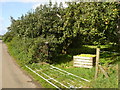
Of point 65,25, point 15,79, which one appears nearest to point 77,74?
point 15,79

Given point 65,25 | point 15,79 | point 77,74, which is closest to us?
point 15,79

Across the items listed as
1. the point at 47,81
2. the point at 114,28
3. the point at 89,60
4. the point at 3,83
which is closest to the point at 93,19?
the point at 114,28

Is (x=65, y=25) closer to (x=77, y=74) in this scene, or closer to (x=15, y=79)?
(x=77, y=74)

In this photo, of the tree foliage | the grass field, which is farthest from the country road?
the tree foliage

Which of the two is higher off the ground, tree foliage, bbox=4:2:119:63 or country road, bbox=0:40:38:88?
tree foliage, bbox=4:2:119:63

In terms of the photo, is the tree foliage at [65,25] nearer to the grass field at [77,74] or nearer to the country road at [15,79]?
the grass field at [77,74]

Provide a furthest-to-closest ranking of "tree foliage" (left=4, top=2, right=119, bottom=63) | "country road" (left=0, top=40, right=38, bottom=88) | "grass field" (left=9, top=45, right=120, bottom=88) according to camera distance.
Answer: "tree foliage" (left=4, top=2, right=119, bottom=63) < "country road" (left=0, top=40, right=38, bottom=88) < "grass field" (left=9, top=45, right=120, bottom=88)

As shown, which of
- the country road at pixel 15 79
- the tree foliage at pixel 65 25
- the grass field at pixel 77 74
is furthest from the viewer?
the tree foliage at pixel 65 25

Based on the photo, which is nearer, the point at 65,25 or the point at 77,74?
the point at 77,74

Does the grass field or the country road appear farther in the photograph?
the country road

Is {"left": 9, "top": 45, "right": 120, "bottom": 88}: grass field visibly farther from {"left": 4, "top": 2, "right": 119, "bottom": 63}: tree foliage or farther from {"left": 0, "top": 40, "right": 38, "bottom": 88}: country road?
{"left": 4, "top": 2, "right": 119, "bottom": 63}: tree foliage

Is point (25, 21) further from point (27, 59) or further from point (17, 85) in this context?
point (17, 85)

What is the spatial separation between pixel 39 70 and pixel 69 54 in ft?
19.5

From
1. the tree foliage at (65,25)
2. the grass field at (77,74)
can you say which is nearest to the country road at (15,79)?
the grass field at (77,74)
